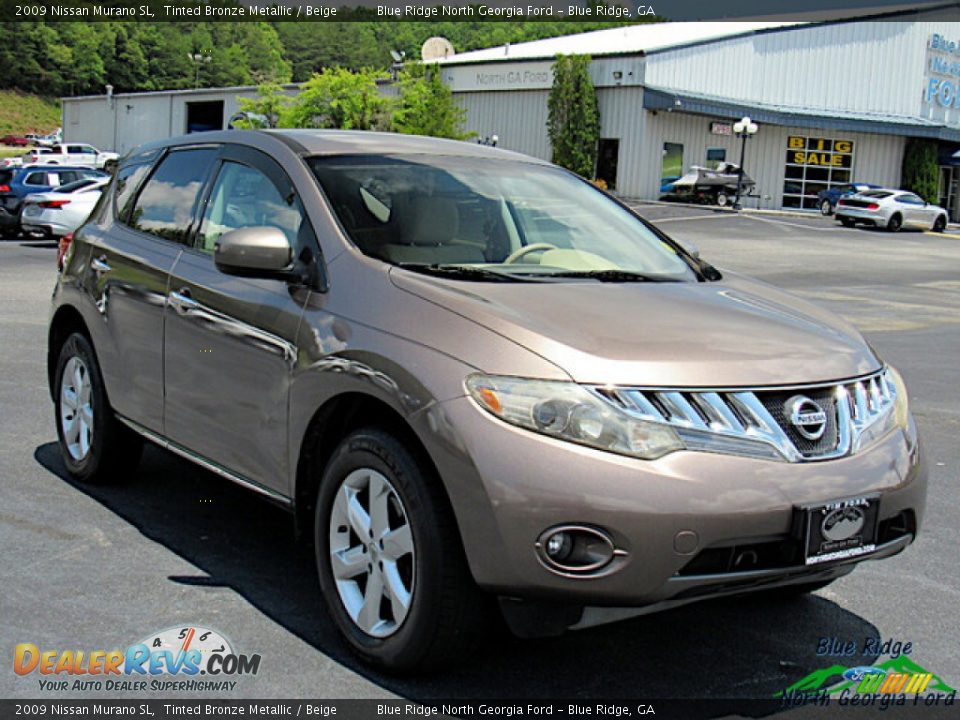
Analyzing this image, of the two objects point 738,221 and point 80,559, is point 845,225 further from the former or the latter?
point 80,559

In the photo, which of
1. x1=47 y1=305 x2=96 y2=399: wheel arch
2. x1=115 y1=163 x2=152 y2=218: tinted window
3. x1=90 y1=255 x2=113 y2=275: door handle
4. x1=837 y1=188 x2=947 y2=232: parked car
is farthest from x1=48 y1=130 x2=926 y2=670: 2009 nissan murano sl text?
x1=837 y1=188 x2=947 y2=232: parked car

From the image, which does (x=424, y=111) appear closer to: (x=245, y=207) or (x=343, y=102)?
(x=343, y=102)

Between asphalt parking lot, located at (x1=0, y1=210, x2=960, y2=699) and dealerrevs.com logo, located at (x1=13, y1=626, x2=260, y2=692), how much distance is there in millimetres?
57

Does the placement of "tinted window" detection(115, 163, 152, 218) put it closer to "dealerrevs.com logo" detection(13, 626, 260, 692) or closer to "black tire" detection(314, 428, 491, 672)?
"dealerrevs.com logo" detection(13, 626, 260, 692)

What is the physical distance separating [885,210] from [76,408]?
131ft

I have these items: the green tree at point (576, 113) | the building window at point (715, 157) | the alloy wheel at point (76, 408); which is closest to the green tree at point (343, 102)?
the green tree at point (576, 113)

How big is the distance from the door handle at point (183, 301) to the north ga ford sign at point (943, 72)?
5724 cm

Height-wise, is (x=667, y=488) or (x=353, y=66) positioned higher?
(x=353, y=66)

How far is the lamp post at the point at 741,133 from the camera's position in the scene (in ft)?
150

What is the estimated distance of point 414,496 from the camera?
351 cm

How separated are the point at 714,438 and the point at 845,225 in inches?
1676

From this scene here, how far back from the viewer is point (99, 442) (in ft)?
18.6

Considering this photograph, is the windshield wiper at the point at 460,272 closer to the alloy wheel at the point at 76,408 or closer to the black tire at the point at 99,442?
the black tire at the point at 99,442

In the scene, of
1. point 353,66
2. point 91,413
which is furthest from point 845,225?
point 353,66
